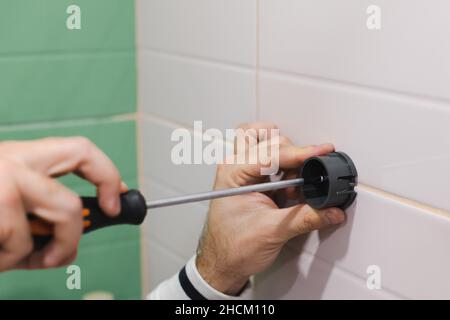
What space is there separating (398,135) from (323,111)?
114mm

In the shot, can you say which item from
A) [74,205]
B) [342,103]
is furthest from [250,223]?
[74,205]

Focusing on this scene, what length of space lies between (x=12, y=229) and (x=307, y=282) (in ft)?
1.39

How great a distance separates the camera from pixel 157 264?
3.76 feet

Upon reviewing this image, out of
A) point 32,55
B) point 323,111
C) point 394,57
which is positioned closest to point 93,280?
point 32,55

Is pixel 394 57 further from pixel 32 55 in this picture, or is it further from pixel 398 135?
pixel 32 55

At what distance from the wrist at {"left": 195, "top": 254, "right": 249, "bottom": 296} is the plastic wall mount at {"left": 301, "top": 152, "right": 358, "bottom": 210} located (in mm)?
162

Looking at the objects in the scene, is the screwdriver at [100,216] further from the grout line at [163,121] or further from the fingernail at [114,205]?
the grout line at [163,121]

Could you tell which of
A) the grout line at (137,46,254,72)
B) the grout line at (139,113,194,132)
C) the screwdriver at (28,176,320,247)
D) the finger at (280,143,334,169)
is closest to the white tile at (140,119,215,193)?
the grout line at (139,113,194,132)

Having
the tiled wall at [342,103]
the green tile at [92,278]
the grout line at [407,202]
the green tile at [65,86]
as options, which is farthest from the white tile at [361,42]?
the green tile at [92,278]


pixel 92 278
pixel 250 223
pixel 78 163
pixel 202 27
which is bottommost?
pixel 92 278

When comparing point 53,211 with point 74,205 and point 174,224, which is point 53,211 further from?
point 174,224

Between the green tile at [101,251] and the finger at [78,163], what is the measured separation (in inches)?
17.6

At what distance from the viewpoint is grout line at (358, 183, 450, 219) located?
0.65 meters

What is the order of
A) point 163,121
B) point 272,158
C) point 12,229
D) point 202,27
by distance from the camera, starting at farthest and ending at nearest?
point 163,121 < point 202,27 < point 272,158 < point 12,229
